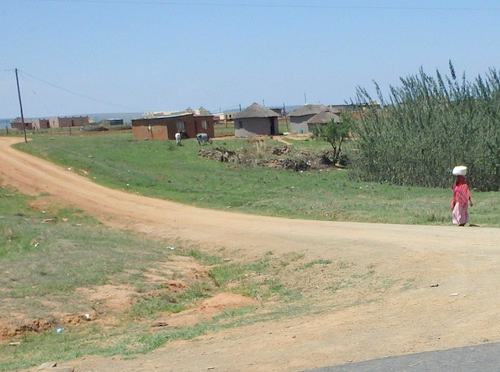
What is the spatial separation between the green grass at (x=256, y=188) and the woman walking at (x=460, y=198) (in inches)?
32.2

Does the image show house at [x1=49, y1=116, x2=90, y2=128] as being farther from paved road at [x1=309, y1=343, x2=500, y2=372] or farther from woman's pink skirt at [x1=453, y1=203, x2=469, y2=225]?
paved road at [x1=309, y1=343, x2=500, y2=372]

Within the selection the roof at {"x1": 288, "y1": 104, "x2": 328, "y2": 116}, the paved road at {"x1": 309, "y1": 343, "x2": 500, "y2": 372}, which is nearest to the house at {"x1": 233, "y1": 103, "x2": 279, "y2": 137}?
the roof at {"x1": 288, "y1": 104, "x2": 328, "y2": 116}

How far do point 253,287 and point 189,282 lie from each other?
1282 millimetres

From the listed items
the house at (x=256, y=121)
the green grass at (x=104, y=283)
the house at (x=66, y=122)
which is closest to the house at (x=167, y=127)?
the house at (x=256, y=121)

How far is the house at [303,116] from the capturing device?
242 feet

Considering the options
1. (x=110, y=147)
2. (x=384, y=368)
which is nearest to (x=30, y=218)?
(x=384, y=368)

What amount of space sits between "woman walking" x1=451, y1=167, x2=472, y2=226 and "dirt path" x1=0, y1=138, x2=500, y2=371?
884 mm

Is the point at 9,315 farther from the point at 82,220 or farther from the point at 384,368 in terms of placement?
the point at 82,220

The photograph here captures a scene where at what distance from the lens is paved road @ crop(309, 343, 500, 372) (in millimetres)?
6441

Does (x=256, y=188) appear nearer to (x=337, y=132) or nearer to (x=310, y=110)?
(x=337, y=132)

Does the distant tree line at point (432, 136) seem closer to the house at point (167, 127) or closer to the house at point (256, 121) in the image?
the house at point (167, 127)

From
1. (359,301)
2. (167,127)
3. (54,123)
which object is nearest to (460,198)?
(359,301)

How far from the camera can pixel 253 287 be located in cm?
1380

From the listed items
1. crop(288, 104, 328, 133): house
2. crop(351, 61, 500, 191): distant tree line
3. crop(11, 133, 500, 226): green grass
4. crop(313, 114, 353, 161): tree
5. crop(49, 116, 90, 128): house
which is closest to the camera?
crop(11, 133, 500, 226): green grass
